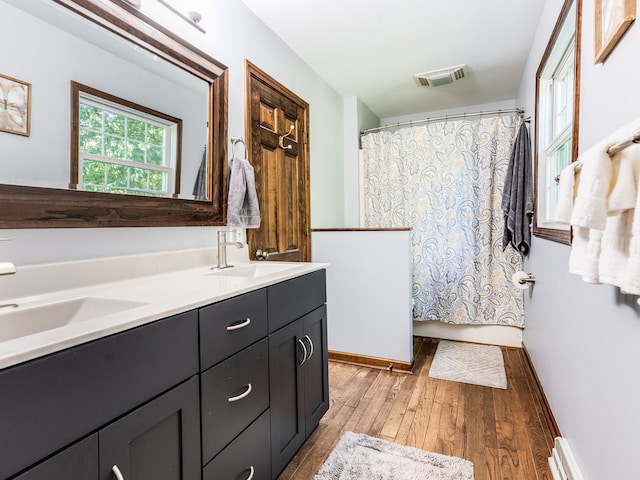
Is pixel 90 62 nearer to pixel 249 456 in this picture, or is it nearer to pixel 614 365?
pixel 249 456

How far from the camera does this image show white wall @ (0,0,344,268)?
1.12 metres

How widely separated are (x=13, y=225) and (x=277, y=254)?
1.43 metres

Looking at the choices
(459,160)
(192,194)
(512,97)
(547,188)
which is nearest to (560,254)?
(547,188)

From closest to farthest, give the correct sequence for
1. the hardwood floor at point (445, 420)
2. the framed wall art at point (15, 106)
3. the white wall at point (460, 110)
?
1. the framed wall art at point (15, 106)
2. the hardwood floor at point (445, 420)
3. the white wall at point (460, 110)

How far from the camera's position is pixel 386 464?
1.51 meters

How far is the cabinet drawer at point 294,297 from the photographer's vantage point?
4.45 feet

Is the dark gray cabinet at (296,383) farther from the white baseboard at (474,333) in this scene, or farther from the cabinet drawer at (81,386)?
the white baseboard at (474,333)

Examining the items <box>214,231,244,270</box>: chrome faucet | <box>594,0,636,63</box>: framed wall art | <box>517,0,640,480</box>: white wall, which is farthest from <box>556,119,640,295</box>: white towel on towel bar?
<box>214,231,244,270</box>: chrome faucet

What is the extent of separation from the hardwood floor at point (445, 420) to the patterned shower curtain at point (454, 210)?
66cm

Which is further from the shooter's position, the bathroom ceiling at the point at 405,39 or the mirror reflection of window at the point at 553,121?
the bathroom ceiling at the point at 405,39

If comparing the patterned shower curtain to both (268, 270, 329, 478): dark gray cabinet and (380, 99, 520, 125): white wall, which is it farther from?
(268, 270, 329, 478): dark gray cabinet

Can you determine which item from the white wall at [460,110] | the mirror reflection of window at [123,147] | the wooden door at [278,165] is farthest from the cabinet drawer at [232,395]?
the white wall at [460,110]

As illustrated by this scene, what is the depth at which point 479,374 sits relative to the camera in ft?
7.99

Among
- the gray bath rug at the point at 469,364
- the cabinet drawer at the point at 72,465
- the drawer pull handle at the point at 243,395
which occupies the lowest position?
the gray bath rug at the point at 469,364
